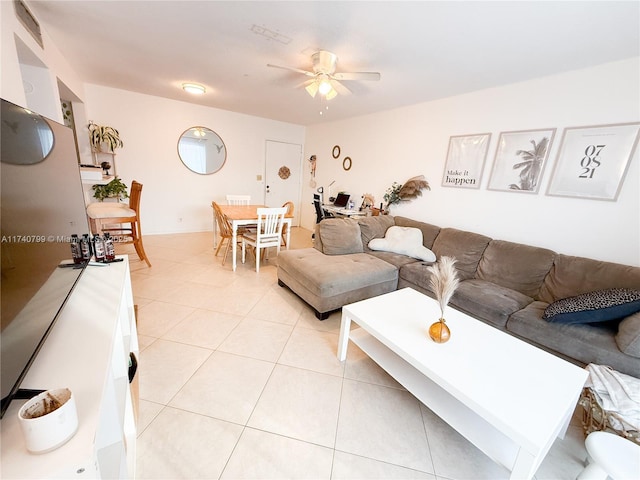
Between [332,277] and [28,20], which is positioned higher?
[28,20]

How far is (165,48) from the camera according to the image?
94.1 inches

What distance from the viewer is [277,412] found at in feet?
4.63

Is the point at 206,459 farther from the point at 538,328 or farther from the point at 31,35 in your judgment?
the point at 31,35

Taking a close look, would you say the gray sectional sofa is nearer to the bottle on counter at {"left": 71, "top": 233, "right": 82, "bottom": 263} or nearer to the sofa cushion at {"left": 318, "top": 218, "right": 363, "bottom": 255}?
the sofa cushion at {"left": 318, "top": 218, "right": 363, "bottom": 255}

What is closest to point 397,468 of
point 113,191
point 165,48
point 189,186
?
point 165,48

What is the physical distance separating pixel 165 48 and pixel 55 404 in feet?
9.87

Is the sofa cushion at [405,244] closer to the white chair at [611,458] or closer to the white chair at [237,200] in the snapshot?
the white chair at [611,458]

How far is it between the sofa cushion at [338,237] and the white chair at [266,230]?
2.16 ft

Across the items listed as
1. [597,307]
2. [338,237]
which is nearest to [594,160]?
[597,307]

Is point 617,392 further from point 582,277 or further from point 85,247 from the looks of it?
point 85,247

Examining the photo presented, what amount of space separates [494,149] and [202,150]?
4741 millimetres

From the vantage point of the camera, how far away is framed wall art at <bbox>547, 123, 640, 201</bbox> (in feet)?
6.72

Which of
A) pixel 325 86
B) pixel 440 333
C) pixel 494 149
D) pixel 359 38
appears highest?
pixel 359 38

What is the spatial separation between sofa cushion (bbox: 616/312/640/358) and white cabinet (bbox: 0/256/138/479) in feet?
8.22
